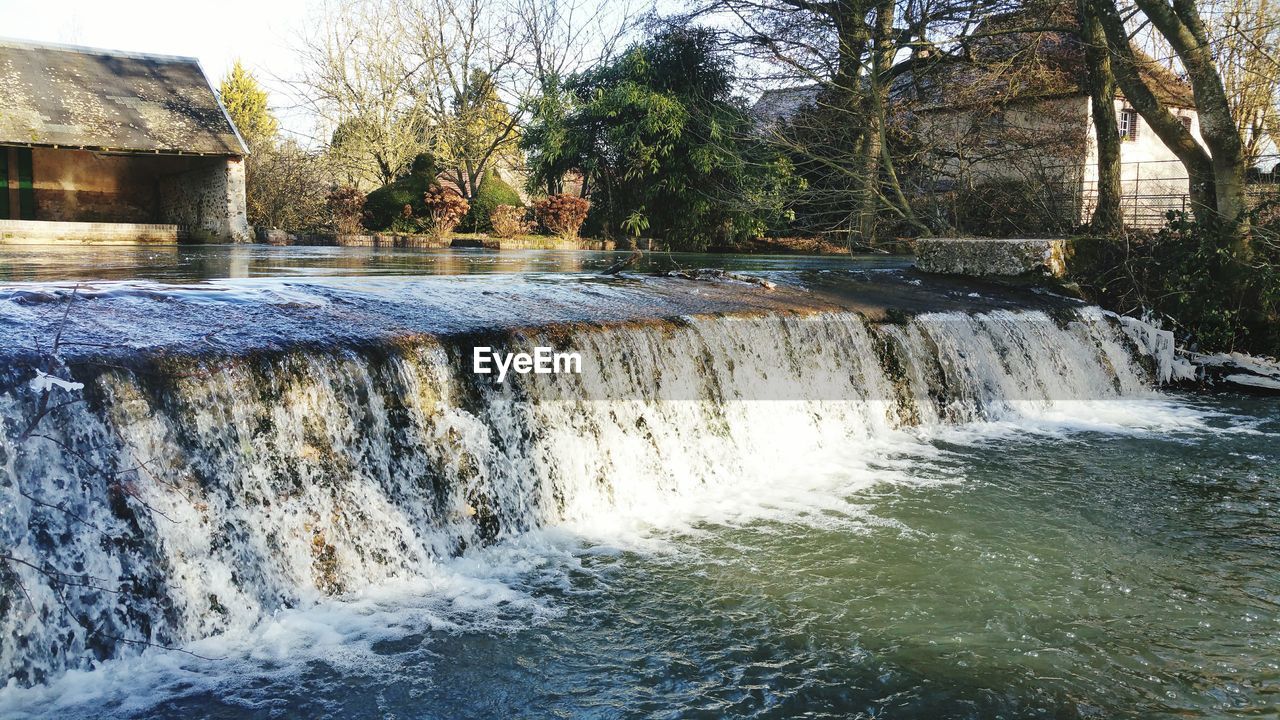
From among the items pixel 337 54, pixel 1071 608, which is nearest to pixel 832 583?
pixel 1071 608

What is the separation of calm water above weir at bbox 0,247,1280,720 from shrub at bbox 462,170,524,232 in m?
14.5

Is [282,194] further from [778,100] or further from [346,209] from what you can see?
[778,100]

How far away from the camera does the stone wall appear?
17703 mm

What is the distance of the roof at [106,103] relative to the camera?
53.5 ft

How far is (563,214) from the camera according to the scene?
1920cm

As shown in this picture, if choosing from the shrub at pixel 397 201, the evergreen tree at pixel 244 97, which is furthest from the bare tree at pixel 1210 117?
the evergreen tree at pixel 244 97

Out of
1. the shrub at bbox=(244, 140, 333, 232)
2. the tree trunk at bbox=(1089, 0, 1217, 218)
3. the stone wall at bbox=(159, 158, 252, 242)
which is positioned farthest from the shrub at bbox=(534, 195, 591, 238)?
the tree trunk at bbox=(1089, 0, 1217, 218)

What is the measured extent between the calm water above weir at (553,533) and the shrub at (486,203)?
1450cm

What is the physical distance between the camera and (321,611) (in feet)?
11.6

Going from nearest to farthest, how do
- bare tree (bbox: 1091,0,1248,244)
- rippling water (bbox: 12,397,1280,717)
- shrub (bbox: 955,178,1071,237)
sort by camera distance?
1. rippling water (bbox: 12,397,1280,717)
2. bare tree (bbox: 1091,0,1248,244)
3. shrub (bbox: 955,178,1071,237)

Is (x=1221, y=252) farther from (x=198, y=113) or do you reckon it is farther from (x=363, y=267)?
(x=198, y=113)

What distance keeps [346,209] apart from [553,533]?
50.8 ft

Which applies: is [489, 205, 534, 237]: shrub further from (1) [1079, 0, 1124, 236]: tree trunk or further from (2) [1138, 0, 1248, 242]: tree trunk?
(2) [1138, 0, 1248, 242]: tree trunk

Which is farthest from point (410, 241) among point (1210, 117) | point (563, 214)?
point (1210, 117)
